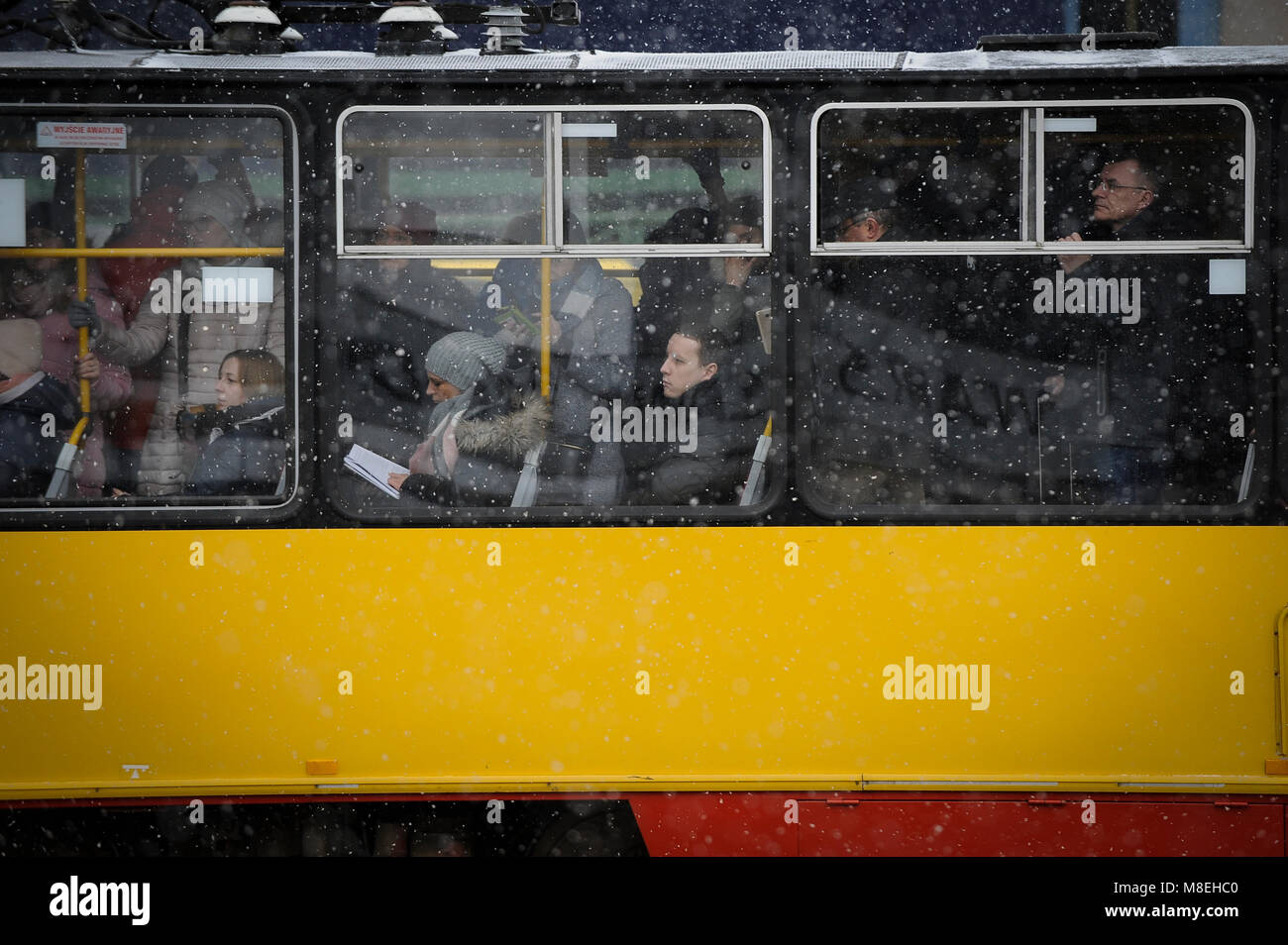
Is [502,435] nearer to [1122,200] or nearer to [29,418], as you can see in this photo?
[29,418]

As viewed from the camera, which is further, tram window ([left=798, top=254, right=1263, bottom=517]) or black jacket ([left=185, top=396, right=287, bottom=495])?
black jacket ([left=185, top=396, right=287, bottom=495])

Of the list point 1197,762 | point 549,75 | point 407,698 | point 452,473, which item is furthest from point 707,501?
point 1197,762

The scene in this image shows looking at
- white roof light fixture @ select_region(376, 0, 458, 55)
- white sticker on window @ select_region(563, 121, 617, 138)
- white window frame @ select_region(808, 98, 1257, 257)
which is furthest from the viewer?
white roof light fixture @ select_region(376, 0, 458, 55)

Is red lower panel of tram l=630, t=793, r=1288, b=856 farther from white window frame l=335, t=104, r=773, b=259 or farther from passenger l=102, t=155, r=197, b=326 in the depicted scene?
passenger l=102, t=155, r=197, b=326

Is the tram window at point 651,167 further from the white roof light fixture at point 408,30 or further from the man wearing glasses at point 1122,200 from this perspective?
the man wearing glasses at point 1122,200

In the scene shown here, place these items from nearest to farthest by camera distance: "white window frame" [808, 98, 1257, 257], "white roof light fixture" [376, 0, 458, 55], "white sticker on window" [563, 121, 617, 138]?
"white window frame" [808, 98, 1257, 257] → "white sticker on window" [563, 121, 617, 138] → "white roof light fixture" [376, 0, 458, 55]

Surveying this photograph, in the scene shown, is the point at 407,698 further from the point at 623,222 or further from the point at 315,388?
the point at 623,222

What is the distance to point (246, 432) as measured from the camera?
162 inches

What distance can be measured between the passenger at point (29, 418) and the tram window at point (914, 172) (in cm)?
275

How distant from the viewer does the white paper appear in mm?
4105

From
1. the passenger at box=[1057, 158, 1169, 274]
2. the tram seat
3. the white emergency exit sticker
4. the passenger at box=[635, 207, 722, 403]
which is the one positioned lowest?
the tram seat

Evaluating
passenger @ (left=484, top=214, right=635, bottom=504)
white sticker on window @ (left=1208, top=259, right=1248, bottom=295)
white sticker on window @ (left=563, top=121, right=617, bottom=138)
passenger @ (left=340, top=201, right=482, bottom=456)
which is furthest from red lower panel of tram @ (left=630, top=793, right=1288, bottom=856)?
white sticker on window @ (left=563, top=121, right=617, bottom=138)

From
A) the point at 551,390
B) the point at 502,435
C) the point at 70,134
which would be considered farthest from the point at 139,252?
the point at 551,390

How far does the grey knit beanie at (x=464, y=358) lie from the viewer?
162 inches
